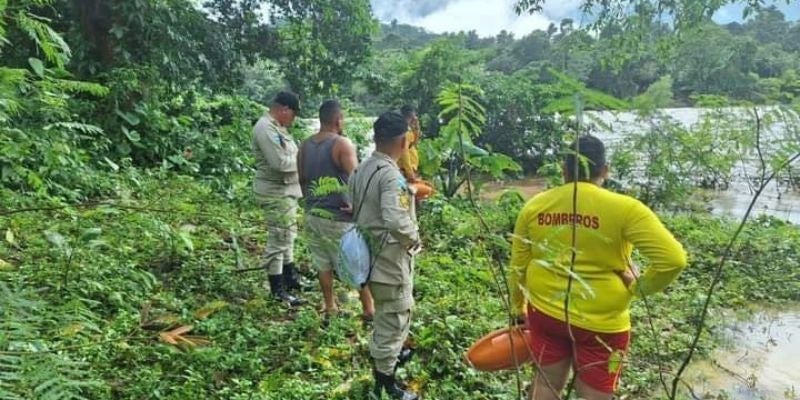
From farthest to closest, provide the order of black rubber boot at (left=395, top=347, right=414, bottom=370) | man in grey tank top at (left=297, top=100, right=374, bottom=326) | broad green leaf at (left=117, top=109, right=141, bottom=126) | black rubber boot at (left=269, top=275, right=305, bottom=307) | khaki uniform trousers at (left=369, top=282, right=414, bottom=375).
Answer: broad green leaf at (left=117, top=109, right=141, bottom=126), black rubber boot at (left=269, top=275, right=305, bottom=307), man in grey tank top at (left=297, top=100, right=374, bottom=326), black rubber boot at (left=395, top=347, right=414, bottom=370), khaki uniform trousers at (left=369, top=282, right=414, bottom=375)

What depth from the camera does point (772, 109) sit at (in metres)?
1.40

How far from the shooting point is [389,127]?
9.98 feet

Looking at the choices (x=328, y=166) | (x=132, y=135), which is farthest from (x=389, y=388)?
(x=132, y=135)

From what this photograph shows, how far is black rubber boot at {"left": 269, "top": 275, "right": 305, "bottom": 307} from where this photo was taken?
4414 mm

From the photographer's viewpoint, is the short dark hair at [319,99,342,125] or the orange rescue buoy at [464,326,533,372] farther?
the short dark hair at [319,99,342,125]

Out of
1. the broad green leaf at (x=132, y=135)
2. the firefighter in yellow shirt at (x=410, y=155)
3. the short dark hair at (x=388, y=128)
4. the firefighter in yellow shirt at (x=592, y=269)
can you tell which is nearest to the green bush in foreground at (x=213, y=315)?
the firefighter in yellow shirt at (x=592, y=269)

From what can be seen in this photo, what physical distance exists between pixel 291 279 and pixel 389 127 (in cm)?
204

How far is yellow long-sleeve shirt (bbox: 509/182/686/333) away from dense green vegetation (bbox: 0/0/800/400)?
11.5 inches

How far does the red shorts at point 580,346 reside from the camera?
7.72 feet

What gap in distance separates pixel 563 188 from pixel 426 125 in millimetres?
10709

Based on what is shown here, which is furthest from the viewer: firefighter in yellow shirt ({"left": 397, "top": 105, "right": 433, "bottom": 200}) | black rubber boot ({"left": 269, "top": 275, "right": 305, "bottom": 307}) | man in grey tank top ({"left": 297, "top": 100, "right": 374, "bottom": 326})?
firefighter in yellow shirt ({"left": 397, "top": 105, "right": 433, "bottom": 200})

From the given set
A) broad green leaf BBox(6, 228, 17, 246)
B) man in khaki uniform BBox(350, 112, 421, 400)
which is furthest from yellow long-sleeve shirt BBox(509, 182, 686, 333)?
broad green leaf BBox(6, 228, 17, 246)

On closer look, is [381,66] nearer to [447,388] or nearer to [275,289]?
[275,289]

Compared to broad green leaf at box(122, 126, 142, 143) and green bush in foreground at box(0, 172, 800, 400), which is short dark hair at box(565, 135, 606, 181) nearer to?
green bush in foreground at box(0, 172, 800, 400)
